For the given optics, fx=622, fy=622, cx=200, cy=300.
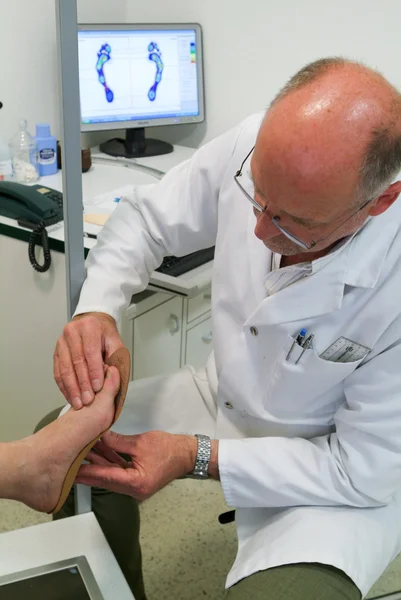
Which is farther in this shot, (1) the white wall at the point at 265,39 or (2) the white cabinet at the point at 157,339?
(1) the white wall at the point at 265,39

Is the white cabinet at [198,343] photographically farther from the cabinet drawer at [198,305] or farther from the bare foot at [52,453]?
the bare foot at [52,453]

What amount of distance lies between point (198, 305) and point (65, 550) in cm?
96

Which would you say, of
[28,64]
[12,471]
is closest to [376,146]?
[12,471]

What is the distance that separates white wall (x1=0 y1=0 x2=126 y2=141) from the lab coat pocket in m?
1.31

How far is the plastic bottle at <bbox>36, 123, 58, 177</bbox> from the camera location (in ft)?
6.35

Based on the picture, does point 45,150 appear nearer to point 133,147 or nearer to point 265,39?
point 133,147

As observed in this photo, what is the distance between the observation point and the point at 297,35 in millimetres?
2146

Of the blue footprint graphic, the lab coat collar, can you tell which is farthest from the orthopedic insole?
the blue footprint graphic

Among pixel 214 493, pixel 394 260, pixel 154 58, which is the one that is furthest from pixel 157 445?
pixel 154 58

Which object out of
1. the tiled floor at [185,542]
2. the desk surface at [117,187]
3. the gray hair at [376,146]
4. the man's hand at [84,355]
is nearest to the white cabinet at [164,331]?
the desk surface at [117,187]

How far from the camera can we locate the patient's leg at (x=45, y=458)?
2.80 ft

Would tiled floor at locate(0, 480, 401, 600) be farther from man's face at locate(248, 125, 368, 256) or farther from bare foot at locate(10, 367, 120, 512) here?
man's face at locate(248, 125, 368, 256)

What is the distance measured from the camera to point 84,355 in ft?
3.28

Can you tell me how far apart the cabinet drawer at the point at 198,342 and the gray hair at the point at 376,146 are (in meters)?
1.03
